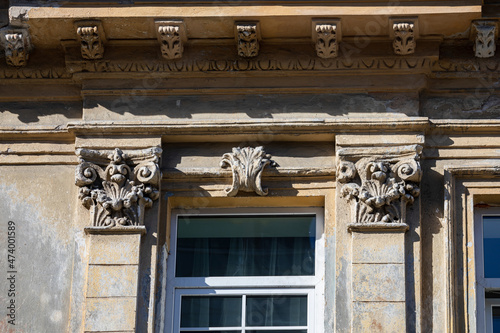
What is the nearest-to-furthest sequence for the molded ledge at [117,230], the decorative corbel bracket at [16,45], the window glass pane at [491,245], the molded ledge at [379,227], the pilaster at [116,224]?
the pilaster at [116,224]
the molded ledge at [379,227]
the molded ledge at [117,230]
the window glass pane at [491,245]
the decorative corbel bracket at [16,45]

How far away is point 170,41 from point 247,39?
550 millimetres

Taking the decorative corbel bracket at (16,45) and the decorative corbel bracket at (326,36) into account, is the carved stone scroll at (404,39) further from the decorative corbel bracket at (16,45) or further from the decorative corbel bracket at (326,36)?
the decorative corbel bracket at (16,45)

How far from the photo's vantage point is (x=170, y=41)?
925 cm

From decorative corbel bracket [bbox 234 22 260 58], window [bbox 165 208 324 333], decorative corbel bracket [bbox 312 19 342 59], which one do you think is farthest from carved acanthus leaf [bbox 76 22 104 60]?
decorative corbel bracket [bbox 312 19 342 59]

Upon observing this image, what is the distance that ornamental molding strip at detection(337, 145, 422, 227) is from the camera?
8.88 meters

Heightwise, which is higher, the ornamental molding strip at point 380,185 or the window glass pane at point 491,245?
the ornamental molding strip at point 380,185

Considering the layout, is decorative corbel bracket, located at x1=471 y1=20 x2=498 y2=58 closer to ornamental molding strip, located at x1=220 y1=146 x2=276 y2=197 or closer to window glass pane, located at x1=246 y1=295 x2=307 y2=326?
ornamental molding strip, located at x1=220 y1=146 x2=276 y2=197

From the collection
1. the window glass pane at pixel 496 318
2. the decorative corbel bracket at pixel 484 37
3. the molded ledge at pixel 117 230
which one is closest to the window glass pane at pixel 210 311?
the molded ledge at pixel 117 230

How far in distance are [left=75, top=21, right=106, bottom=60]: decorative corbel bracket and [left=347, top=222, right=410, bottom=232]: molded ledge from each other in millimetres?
2228

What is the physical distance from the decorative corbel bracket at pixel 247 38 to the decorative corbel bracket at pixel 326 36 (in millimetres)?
412

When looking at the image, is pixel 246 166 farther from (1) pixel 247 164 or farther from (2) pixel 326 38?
(2) pixel 326 38

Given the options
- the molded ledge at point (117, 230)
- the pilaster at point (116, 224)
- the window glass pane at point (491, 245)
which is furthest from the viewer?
the window glass pane at point (491, 245)

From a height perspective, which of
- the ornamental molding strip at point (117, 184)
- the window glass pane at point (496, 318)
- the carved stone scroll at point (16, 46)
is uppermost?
the carved stone scroll at point (16, 46)

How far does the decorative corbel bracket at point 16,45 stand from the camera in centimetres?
935
